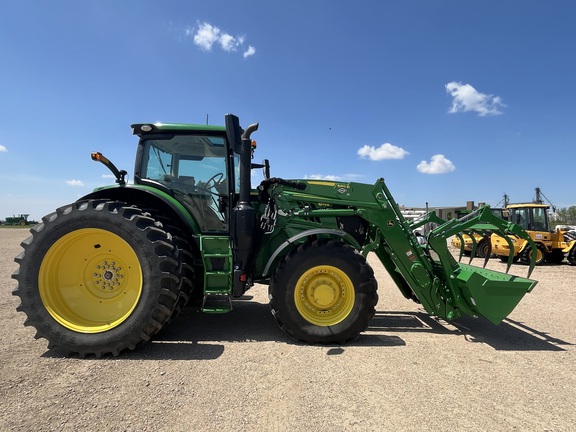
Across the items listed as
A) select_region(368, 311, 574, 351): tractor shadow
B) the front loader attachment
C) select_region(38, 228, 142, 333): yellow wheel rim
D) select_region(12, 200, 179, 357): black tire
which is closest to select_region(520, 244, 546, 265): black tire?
select_region(368, 311, 574, 351): tractor shadow

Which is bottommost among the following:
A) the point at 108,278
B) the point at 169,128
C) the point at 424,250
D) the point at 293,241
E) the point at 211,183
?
the point at 108,278

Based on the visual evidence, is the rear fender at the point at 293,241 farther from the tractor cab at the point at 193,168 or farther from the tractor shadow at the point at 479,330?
the tractor shadow at the point at 479,330

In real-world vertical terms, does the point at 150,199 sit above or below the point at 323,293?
above

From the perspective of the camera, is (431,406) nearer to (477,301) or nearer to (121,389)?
(477,301)

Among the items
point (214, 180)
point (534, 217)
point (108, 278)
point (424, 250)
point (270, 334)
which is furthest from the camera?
point (534, 217)

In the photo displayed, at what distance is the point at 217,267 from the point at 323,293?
126cm

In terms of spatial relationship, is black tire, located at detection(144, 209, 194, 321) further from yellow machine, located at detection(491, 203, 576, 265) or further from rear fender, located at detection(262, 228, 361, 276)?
yellow machine, located at detection(491, 203, 576, 265)

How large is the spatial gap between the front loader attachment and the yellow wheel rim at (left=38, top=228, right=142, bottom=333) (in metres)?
2.93

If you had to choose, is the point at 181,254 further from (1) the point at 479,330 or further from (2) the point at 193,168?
(1) the point at 479,330

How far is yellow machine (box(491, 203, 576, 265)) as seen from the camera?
12398mm

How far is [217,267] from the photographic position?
4.00 m

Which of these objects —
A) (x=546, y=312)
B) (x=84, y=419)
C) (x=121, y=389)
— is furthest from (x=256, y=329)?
(x=546, y=312)

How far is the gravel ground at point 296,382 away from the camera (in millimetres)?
2375

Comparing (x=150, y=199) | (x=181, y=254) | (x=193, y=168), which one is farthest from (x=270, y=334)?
(x=193, y=168)
